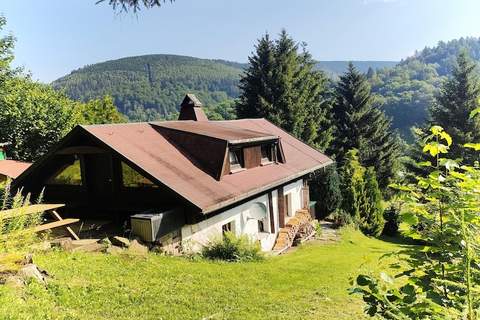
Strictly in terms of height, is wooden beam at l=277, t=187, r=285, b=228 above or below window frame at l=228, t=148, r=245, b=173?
below

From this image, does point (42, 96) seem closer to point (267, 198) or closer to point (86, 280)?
point (267, 198)

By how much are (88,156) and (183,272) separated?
7.17 m

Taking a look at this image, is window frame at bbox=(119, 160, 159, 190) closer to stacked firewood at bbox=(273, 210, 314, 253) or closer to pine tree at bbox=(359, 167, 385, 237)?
stacked firewood at bbox=(273, 210, 314, 253)

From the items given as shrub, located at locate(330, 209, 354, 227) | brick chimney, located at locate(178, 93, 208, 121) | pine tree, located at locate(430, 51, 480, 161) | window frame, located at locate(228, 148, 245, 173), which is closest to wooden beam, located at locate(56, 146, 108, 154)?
window frame, located at locate(228, 148, 245, 173)

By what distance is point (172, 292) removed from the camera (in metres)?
8.26

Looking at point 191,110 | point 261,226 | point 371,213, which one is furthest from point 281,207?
point 371,213

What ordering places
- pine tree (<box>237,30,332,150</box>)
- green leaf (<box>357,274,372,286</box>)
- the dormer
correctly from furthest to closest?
pine tree (<box>237,30,332,150</box>) → the dormer → green leaf (<box>357,274,372,286</box>)

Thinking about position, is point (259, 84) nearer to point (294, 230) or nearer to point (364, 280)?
point (294, 230)

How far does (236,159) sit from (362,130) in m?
27.0

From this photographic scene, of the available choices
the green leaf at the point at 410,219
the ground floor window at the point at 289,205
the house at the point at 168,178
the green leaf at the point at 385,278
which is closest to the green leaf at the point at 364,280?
the green leaf at the point at 385,278

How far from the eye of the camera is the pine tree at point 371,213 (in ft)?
82.5

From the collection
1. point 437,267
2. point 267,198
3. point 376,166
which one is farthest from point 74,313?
point 376,166

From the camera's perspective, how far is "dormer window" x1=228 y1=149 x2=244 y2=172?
1652 cm

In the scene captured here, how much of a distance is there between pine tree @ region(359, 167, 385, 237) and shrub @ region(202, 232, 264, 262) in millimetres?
13835
